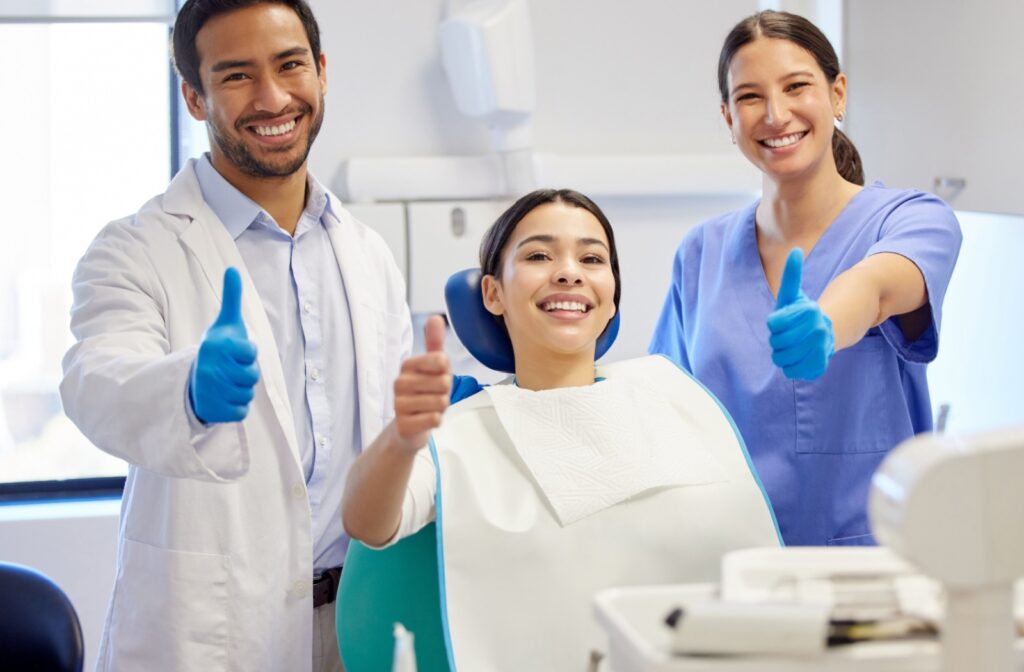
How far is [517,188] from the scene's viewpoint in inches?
107

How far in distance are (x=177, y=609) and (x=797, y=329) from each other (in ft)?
2.97

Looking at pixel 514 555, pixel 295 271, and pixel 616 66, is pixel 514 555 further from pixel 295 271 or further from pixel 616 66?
pixel 616 66

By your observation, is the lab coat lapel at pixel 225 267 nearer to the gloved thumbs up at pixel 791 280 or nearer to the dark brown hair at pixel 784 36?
the gloved thumbs up at pixel 791 280

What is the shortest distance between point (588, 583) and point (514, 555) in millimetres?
99

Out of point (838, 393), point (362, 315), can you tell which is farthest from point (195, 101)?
point (838, 393)

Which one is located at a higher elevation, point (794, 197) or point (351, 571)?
point (794, 197)

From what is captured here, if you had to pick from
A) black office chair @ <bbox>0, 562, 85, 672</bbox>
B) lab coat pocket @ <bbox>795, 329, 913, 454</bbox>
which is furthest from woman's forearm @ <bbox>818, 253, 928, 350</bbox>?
black office chair @ <bbox>0, 562, 85, 672</bbox>

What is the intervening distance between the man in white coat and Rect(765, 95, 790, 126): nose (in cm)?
67

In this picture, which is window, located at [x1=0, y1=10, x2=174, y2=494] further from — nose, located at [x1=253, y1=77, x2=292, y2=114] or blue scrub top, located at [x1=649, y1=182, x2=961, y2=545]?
blue scrub top, located at [x1=649, y1=182, x2=961, y2=545]

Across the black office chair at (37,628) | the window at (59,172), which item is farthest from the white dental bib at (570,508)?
the window at (59,172)

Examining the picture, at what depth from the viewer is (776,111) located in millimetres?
1693

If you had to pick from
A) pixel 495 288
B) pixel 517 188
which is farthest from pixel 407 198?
pixel 495 288

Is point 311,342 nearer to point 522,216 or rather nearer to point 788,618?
point 522,216

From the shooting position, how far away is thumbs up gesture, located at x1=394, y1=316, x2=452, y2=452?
1176 millimetres
